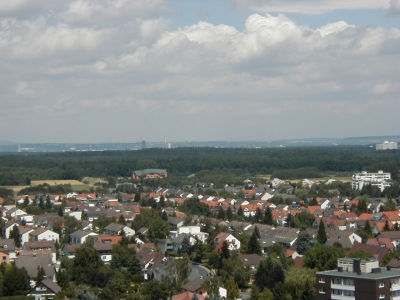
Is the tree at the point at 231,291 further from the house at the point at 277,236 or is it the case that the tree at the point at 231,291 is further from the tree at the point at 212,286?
the house at the point at 277,236

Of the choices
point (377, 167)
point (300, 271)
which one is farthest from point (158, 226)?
point (377, 167)

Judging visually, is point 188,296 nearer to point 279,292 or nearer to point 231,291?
point 231,291

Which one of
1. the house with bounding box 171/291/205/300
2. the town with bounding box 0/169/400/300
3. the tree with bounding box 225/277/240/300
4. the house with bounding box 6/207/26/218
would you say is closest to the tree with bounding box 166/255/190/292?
the town with bounding box 0/169/400/300

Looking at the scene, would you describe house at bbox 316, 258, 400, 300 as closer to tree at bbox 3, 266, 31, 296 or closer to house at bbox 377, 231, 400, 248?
tree at bbox 3, 266, 31, 296

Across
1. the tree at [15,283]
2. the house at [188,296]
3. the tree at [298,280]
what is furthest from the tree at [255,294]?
the tree at [15,283]

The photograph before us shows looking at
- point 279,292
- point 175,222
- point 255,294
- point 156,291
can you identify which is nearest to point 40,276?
point 156,291

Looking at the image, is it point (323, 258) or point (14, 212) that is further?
point (14, 212)
